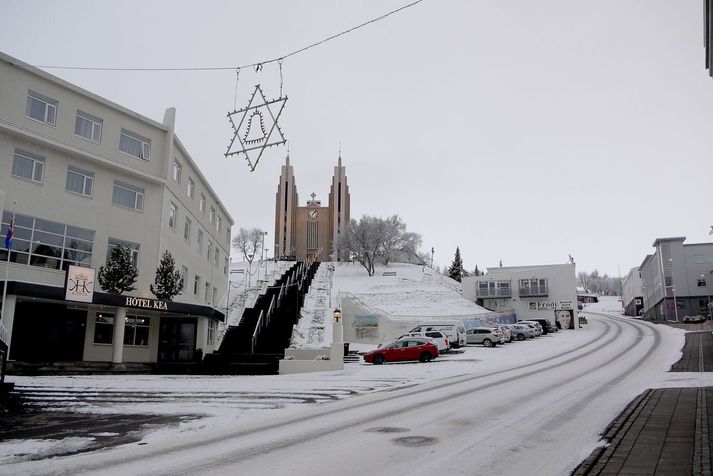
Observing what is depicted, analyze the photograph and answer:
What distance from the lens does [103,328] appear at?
28.7 m

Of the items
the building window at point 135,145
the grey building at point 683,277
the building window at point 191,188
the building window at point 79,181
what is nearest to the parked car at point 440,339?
the building window at point 191,188

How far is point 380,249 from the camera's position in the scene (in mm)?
87062

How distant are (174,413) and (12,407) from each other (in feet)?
16.3

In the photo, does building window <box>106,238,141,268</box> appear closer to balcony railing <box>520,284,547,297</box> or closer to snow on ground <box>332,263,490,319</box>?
snow on ground <box>332,263,490,319</box>

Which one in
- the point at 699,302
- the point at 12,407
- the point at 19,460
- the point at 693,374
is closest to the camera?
the point at 19,460

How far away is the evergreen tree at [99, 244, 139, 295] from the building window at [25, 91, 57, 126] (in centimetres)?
688

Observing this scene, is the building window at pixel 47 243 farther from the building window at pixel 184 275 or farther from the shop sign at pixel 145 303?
the building window at pixel 184 275

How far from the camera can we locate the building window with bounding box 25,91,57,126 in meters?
25.9

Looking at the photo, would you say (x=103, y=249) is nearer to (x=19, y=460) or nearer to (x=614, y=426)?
(x=19, y=460)

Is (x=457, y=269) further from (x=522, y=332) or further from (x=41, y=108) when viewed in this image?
(x=41, y=108)

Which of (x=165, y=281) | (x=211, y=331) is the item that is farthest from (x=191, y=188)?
(x=211, y=331)

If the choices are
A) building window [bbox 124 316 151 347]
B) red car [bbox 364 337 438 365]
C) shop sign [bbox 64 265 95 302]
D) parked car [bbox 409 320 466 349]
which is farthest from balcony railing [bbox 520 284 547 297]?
shop sign [bbox 64 265 95 302]

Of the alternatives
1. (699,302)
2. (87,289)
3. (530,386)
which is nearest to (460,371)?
(530,386)

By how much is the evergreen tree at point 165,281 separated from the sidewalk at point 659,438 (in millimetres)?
23129
